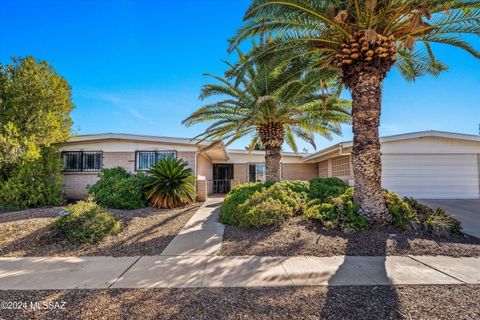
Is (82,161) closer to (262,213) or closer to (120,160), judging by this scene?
(120,160)

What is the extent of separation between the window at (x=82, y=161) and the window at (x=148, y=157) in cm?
208

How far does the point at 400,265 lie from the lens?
422 cm

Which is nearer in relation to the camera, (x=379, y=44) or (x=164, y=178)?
(x=379, y=44)

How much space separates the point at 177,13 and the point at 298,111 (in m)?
5.57

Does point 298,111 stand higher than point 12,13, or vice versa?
point 12,13

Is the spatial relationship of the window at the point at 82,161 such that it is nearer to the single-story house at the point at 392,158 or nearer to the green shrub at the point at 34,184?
the single-story house at the point at 392,158

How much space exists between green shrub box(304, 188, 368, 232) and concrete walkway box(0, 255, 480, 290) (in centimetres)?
134

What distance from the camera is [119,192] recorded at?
9.88m

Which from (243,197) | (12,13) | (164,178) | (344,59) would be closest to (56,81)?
(12,13)

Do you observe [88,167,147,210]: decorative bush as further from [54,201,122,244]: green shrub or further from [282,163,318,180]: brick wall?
[282,163,318,180]: brick wall

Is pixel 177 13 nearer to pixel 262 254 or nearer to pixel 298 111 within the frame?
pixel 298 111

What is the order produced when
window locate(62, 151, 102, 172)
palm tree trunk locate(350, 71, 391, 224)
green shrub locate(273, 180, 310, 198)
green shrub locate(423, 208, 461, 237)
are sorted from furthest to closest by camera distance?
window locate(62, 151, 102, 172)
green shrub locate(273, 180, 310, 198)
palm tree trunk locate(350, 71, 391, 224)
green shrub locate(423, 208, 461, 237)

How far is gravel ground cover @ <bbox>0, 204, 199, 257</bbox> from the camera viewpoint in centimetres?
509

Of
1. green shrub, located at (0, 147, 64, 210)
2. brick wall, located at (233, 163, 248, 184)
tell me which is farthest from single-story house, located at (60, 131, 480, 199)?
brick wall, located at (233, 163, 248, 184)
